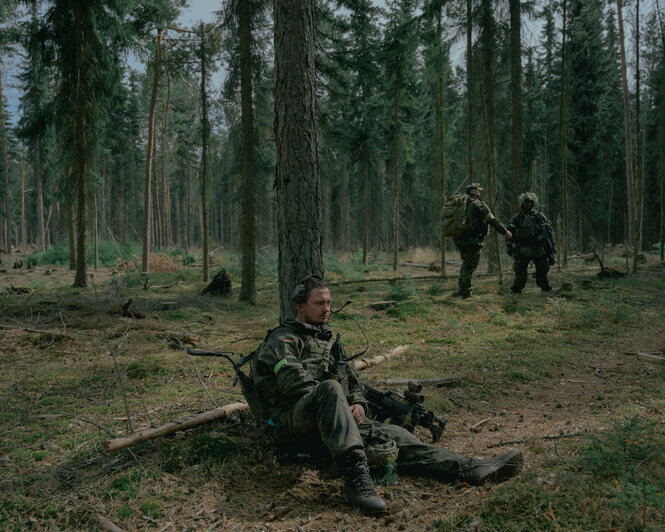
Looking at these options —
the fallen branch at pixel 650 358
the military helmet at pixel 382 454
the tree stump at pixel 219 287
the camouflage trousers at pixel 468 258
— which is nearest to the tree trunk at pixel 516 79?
the camouflage trousers at pixel 468 258

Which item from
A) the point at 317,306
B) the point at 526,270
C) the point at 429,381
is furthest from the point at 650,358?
the point at 317,306

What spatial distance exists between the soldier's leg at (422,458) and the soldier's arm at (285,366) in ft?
2.24

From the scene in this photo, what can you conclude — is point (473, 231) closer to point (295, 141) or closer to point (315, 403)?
point (295, 141)

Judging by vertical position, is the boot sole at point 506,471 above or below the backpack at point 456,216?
below

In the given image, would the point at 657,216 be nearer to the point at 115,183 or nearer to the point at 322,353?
the point at 322,353

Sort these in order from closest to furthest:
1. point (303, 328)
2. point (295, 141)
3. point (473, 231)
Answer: point (303, 328), point (295, 141), point (473, 231)

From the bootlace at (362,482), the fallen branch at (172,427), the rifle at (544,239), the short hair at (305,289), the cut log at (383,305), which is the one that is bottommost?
the bootlace at (362,482)

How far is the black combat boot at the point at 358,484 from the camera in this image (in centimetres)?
306

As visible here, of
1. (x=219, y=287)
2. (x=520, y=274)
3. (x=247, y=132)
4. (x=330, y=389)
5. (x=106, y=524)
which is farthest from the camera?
(x=219, y=287)

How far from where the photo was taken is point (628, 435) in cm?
325

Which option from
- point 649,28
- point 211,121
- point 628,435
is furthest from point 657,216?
point 628,435

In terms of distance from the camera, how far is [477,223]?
11031 mm

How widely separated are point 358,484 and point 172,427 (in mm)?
1888

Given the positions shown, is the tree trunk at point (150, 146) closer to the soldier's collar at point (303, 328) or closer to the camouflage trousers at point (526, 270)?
the camouflage trousers at point (526, 270)
